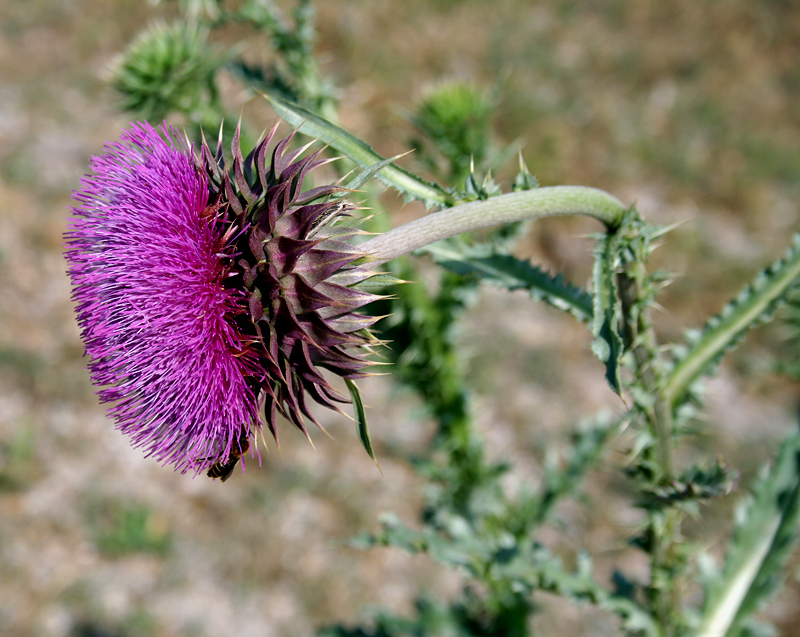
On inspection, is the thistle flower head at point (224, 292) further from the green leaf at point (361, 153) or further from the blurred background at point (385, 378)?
the blurred background at point (385, 378)

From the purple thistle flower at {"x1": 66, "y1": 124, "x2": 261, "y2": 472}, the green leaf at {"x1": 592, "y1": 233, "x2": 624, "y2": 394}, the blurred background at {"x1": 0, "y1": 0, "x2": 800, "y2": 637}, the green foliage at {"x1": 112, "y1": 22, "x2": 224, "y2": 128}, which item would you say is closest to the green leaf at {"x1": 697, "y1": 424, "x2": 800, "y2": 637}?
the blurred background at {"x1": 0, "y1": 0, "x2": 800, "y2": 637}

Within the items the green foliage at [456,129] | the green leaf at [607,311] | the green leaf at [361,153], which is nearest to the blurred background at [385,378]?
the green foliage at [456,129]

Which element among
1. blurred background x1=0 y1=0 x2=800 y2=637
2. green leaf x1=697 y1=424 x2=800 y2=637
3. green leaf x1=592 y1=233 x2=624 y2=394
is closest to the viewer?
green leaf x1=592 y1=233 x2=624 y2=394

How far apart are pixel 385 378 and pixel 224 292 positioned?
3.86 meters

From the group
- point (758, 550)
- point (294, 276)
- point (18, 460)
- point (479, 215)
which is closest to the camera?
→ point (479, 215)

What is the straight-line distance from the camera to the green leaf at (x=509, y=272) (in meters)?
1.86

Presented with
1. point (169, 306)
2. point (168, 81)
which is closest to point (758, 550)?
point (169, 306)

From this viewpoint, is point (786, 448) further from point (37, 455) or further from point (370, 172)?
point (37, 455)

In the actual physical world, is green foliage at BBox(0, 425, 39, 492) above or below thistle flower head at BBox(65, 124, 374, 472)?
below

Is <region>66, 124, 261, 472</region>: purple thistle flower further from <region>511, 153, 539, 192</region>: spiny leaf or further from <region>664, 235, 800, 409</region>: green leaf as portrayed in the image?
<region>664, 235, 800, 409</region>: green leaf

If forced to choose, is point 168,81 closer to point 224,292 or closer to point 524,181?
point 224,292

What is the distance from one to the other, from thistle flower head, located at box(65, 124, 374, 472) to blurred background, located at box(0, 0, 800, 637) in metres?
1.61

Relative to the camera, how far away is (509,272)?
193 cm

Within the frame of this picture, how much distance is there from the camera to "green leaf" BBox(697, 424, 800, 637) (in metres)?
2.19
